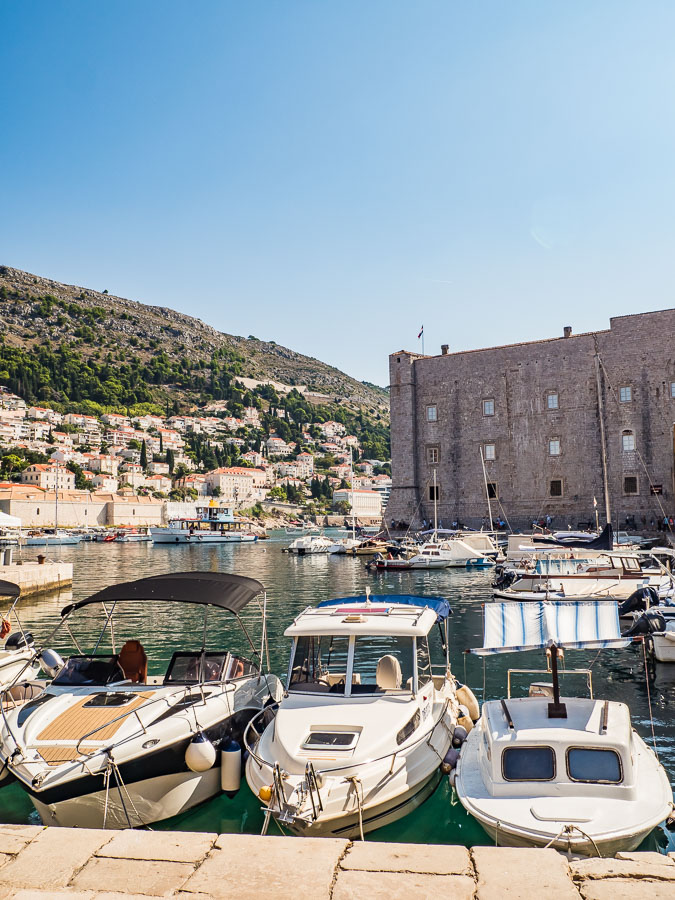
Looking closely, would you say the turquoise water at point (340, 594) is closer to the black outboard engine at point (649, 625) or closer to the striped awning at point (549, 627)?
the black outboard engine at point (649, 625)

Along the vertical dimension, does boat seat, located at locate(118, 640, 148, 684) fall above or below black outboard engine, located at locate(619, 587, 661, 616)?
above

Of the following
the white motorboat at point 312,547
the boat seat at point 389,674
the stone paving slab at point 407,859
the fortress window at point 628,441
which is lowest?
the white motorboat at point 312,547

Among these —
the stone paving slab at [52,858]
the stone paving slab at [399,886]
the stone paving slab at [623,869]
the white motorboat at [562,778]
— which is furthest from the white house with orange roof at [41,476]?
the stone paving slab at [623,869]

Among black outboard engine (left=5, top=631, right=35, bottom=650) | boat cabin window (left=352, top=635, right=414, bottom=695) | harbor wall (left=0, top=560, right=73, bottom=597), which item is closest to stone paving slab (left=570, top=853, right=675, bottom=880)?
boat cabin window (left=352, top=635, right=414, bottom=695)

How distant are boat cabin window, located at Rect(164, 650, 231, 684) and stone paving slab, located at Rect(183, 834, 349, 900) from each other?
3933mm

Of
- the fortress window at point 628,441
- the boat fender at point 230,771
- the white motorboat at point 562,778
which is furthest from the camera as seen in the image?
the fortress window at point 628,441

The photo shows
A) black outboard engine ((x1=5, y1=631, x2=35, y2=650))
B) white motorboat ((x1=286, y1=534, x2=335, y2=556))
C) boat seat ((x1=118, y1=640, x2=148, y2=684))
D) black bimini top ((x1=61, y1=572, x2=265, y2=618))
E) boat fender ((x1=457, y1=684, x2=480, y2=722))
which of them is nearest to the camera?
black bimini top ((x1=61, y1=572, x2=265, y2=618))

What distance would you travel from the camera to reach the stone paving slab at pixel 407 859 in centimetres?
349

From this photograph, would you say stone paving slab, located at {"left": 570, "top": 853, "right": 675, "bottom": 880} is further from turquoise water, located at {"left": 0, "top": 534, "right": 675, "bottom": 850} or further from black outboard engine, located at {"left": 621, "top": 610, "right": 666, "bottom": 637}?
black outboard engine, located at {"left": 621, "top": 610, "right": 666, "bottom": 637}

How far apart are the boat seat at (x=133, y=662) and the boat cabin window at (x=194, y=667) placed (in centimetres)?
47

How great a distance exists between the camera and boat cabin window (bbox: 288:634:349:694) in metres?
7.23

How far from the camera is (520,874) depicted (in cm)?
340

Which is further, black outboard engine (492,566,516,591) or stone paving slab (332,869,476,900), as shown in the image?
black outboard engine (492,566,516,591)

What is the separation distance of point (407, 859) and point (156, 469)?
486 feet
